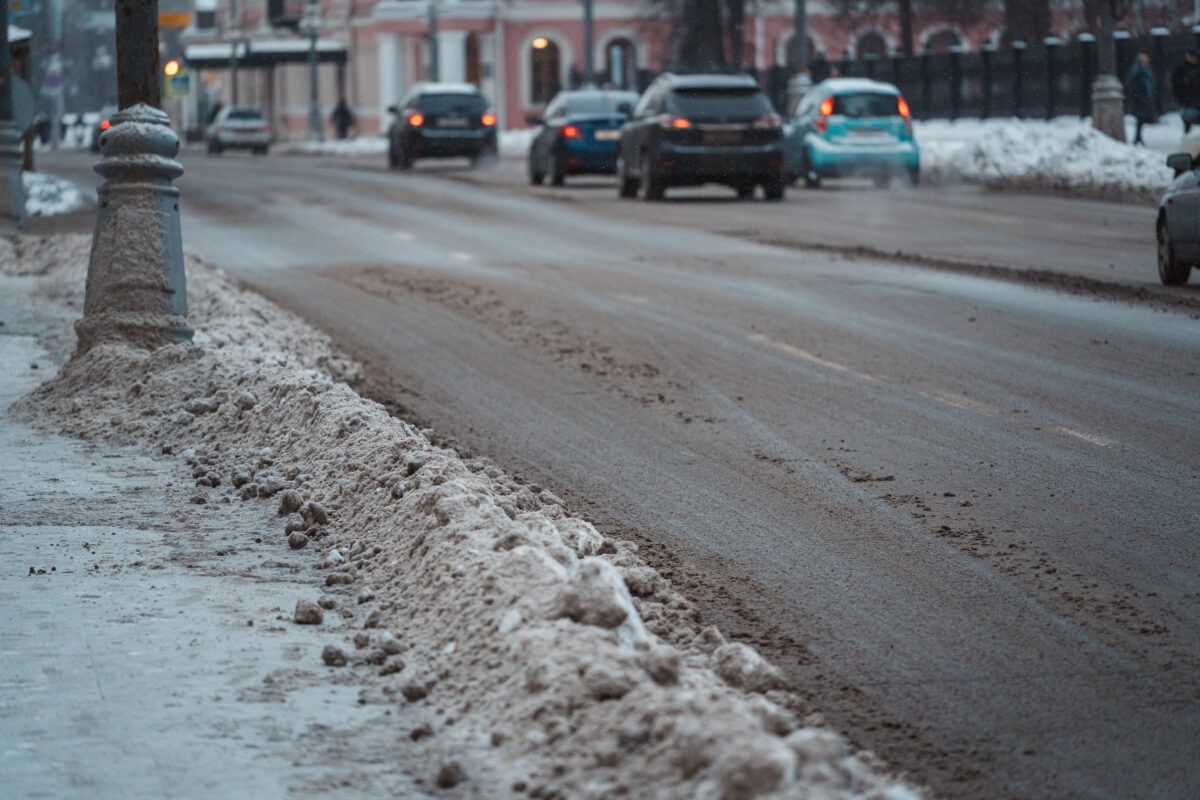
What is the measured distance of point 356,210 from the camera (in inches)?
1067

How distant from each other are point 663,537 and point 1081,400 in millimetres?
3536

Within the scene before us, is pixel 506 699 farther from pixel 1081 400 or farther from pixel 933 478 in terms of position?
pixel 1081 400

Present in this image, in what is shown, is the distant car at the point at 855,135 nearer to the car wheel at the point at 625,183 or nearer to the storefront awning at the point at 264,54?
the car wheel at the point at 625,183

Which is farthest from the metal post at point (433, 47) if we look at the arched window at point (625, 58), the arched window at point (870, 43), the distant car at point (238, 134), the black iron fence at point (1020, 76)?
the black iron fence at point (1020, 76)

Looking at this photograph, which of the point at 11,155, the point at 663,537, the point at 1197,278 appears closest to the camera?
the point at 663,537

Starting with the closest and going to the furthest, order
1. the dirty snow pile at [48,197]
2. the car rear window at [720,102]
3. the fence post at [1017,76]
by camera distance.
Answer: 1. the dirty snow pile at [48,197]
2. the car rear window at [720,102]
3. the fence post at [1017,76]

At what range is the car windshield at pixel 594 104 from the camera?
3522 cm

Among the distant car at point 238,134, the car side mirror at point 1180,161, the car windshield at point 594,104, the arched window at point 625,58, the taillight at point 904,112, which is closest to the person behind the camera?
the car side mirror at point 1180,161

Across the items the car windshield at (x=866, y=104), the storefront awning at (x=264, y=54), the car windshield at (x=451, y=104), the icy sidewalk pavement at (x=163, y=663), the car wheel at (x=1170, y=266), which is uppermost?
the storefront awning at (x=264, y=54)

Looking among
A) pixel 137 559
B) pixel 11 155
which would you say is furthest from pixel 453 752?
pixel 11 155

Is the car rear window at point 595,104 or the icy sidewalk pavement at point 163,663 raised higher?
the car rear window at point 595,104

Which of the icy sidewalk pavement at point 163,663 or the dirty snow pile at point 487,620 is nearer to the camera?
the dirty snow pile at point 487,620

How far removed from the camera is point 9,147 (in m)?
23.6

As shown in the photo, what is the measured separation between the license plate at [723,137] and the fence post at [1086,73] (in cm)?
1397
